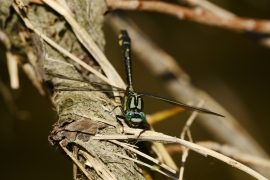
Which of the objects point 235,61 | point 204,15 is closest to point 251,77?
point 235,61

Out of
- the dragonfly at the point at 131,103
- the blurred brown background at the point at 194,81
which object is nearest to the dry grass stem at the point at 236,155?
the dragonfly at the point at 131,103

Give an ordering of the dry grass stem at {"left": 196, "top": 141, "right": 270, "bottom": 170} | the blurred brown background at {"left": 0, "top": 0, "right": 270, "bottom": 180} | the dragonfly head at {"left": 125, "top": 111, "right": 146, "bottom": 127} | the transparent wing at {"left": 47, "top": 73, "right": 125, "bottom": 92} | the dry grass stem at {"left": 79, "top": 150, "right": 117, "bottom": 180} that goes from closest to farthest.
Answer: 1. the dry grass stem at {"left": 79, "top": 150, "right": 117, "bottom": 180}
2. the transparent wing at {"left": 47, "top": 73, "right": 125, "bottom": 92}
3. the dragonfly head at {"left": 125, "top": 111, "right": 146, "bottom": 127}
4. the dry grass stem at {"left": 196, "top": 141, "right": 270, "bottom": 170}
5. the blurred brown background at {"left": 0, "top": 0, "right": 270, "bottom": 180}

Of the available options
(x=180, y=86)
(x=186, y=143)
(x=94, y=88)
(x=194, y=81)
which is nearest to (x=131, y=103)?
(x=94, y=88)

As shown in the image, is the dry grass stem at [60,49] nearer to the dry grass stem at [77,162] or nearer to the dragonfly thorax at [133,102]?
the dragonfly thorax at [133,102]

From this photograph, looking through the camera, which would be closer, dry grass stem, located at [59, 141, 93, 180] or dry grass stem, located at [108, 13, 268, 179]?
dry grass stem, located at [59, 141, 93, 180]

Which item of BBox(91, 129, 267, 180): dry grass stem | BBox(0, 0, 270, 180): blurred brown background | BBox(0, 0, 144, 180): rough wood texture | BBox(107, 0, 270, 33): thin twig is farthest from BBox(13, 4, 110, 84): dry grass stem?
BBox(0, 0, 270, 180): blurred brown background

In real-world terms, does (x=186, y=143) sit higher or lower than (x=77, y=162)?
higher

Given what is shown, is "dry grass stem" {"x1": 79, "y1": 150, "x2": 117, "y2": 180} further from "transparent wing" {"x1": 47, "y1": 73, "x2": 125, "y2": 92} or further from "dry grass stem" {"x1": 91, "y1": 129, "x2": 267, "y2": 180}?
"transparent wing" {"x1": 47, "y1": 73, "x2": 125, "y2": 92}

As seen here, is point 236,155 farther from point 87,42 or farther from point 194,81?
point 194,81

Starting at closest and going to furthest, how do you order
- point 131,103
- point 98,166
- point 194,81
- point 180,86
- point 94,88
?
point 98,166 → point 94,88 → point 131,103 → point 180,86 → point 194,81
